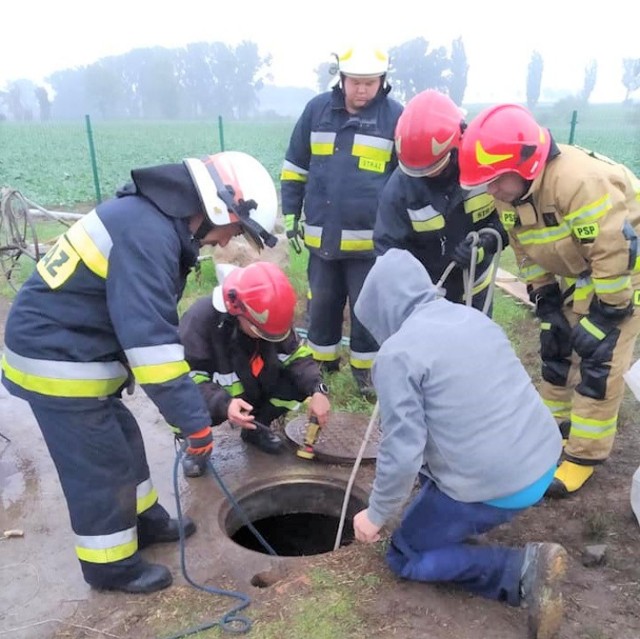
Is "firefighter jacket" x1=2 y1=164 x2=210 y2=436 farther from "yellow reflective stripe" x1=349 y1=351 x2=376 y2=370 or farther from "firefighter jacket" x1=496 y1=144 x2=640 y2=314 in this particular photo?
"yellow reflective stripe" x1=349 y1=351 x2=376 y2=370

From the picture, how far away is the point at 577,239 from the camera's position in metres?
3.06

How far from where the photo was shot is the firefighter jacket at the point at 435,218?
3.72 m

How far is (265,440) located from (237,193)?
6.05 ft

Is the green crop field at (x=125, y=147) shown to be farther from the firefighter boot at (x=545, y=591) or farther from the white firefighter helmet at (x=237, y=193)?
the firefighter boot at (x=545, y=591)

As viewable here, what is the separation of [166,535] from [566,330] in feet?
7.65

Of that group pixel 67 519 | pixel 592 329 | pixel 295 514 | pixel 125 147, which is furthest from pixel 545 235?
pixel 125 147

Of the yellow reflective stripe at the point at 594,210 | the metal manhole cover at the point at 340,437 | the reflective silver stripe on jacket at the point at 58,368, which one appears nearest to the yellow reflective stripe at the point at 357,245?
the metal manhole cover at the point at 340,437

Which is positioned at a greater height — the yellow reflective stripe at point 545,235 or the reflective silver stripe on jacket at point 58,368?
the yellow reflective stripe at point 545,235

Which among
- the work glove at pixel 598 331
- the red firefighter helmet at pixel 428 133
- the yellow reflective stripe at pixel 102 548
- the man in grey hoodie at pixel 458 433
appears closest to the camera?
the man in grey hoodie at pixel 458 433

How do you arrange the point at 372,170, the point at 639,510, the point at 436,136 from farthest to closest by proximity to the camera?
the point at 372,170 < the point at 436,136 < the point at 639,510

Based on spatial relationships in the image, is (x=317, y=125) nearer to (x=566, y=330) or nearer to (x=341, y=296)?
(x=341, y=296)

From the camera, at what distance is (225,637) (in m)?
2.53

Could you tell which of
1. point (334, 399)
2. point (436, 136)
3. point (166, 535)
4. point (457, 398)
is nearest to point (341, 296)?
point (334, 399)

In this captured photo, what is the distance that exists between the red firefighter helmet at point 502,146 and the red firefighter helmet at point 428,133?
0.34 m
